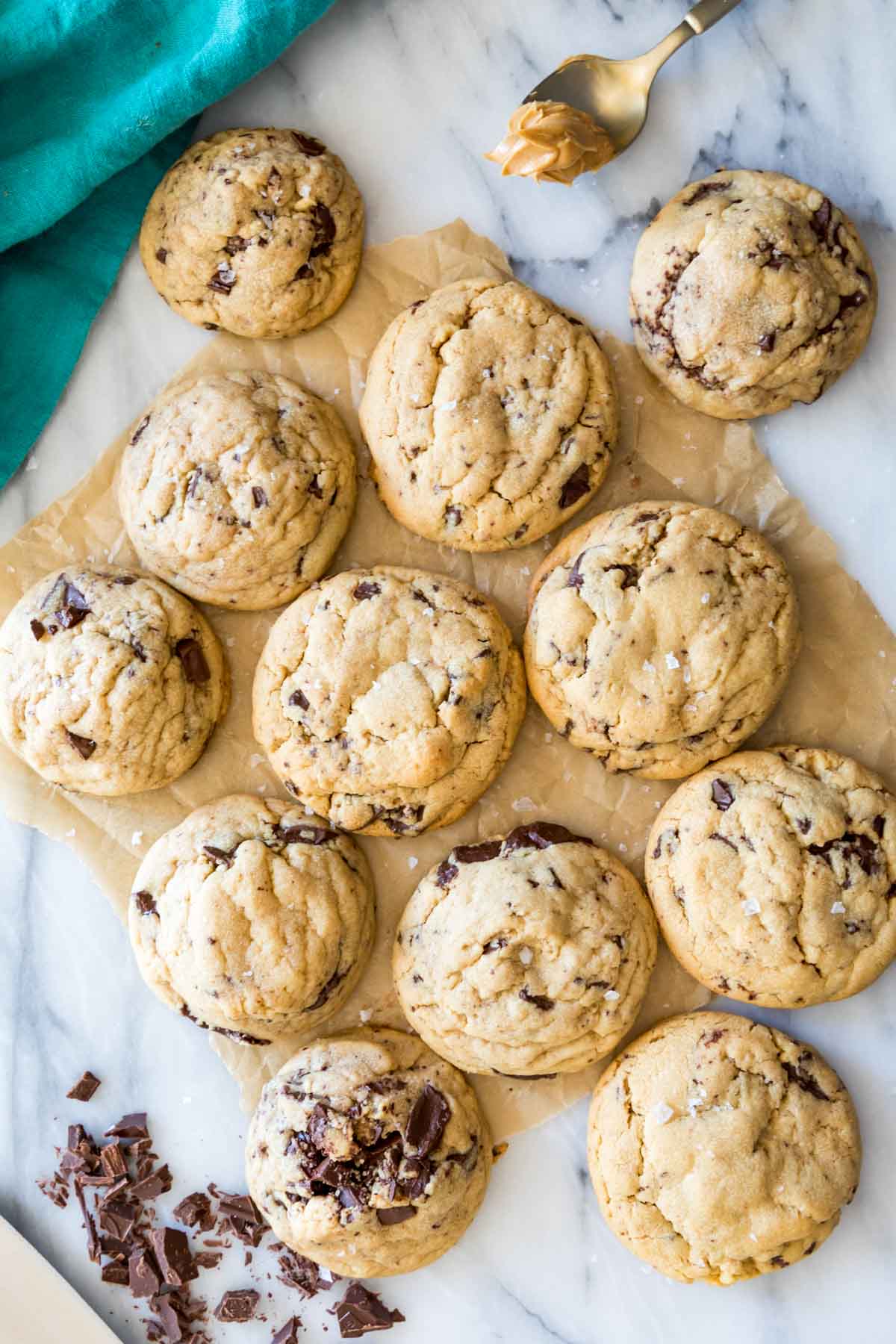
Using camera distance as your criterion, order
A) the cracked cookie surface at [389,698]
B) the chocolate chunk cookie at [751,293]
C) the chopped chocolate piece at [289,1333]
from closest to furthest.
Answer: the chocolate chunk cookie at [751,293] → the cracked cookie surface at [389,698] → the chopped chocolate piece at [289,1333]

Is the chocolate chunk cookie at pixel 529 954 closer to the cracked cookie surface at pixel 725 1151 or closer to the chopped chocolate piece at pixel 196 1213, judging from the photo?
the cracked cookie surface at pixel 725 1151

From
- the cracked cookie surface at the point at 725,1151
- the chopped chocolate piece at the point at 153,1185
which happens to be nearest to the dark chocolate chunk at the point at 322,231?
the cracked cookie surface at the point at 725,1151

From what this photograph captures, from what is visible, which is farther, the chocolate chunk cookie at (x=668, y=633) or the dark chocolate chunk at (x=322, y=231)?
the dark chocolate chunk at (x=322, y=231)

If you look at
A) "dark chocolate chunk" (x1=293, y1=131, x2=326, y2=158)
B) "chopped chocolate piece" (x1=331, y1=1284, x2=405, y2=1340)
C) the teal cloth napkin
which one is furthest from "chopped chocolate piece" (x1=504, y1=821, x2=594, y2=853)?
"dark chocolate chunk" (x1=293, y1=131, x2=326, y2=158)

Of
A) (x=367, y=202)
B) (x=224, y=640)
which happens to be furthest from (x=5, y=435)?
(x=367, y=202)

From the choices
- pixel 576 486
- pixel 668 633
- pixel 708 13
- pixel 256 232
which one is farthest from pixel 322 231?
pixel 668 633

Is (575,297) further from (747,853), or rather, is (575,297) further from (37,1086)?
(37,1086)

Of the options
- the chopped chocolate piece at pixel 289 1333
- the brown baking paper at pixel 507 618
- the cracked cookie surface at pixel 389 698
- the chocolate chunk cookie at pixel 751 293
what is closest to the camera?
the chocolate chunk cookie at pixel 751 293
